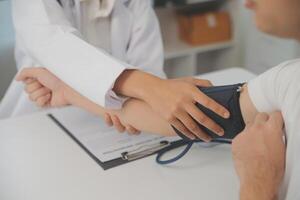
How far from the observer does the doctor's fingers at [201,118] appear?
36.2 inches

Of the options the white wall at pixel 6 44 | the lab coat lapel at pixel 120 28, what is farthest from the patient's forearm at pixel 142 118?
the white wall at pixel 6 44

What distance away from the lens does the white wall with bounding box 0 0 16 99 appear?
7.34ft

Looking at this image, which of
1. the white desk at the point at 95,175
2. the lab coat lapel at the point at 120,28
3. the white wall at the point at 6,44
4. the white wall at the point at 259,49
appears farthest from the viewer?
the white wall at the point at 259,49

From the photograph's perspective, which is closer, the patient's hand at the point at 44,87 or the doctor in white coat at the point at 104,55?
the doctor in white coat at the point at 104,55

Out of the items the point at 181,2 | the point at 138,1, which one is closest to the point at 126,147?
the point at 138,1

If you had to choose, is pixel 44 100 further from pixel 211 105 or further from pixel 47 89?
pixel 211 105

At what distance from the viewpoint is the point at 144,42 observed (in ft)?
5.02

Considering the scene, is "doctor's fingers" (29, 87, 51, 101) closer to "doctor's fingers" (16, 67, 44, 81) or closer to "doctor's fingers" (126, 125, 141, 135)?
"doctor's fingers" (16, 67, 44, 81)

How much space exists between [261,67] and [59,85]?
1965 mm

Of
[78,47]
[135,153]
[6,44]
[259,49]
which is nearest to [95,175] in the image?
[135,153]

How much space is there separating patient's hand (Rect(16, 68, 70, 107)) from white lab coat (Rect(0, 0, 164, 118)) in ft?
0.13

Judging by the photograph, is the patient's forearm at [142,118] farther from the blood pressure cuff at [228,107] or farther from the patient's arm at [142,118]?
the blood pressure cuff at [228,107]

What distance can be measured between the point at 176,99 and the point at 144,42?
0.62 m

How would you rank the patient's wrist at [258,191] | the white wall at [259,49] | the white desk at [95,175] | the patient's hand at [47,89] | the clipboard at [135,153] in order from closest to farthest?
the patient's wrist at [258,191] < the white desk at [95,175] < the clipboard at [135,153] < the patient's hand at [47,89] < the white wall at [259,49]
